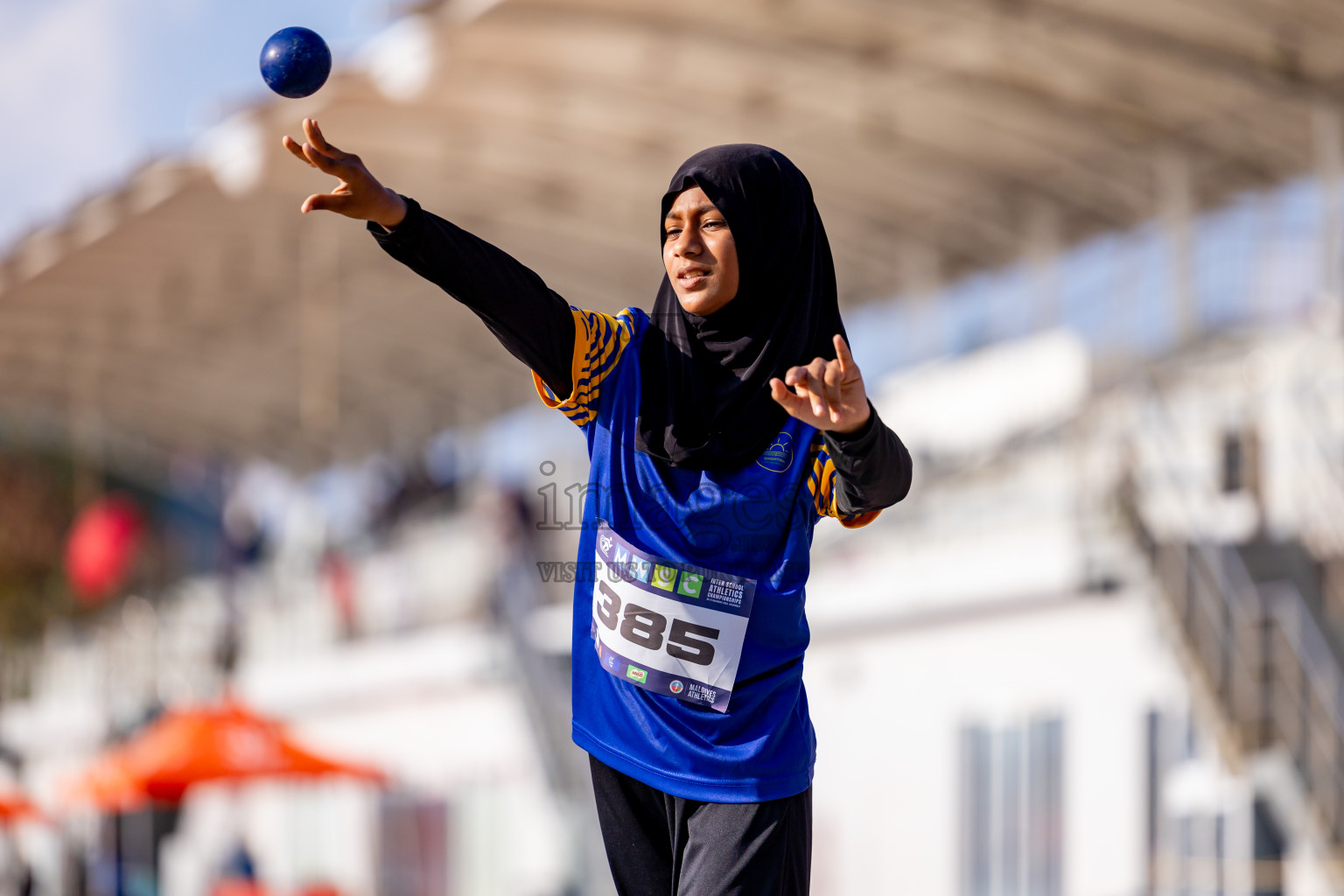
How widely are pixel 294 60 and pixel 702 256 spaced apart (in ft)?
2.74

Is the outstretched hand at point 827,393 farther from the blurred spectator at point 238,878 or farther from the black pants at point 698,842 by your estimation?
the blurred spectator at point 238,878

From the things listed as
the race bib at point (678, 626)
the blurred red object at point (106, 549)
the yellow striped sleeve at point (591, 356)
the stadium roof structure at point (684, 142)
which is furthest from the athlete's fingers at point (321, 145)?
the blurred red object at point (106, 549)

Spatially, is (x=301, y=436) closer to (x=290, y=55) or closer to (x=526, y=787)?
(x=526, y=787)

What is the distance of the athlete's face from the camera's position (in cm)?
293

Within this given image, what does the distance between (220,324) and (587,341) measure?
2241 centimetres

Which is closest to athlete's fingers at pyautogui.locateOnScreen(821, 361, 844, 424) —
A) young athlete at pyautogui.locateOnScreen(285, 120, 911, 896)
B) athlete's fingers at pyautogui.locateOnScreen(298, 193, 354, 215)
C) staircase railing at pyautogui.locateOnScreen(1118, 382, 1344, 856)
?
young athlete at pyautogui.locateOnScreen(285, 120, 911, 896)

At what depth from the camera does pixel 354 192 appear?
9.38ft

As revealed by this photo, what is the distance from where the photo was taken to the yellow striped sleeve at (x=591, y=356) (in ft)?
10.1

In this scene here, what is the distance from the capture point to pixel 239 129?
16.3 m

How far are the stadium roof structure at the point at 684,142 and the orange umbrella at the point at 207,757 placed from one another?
537 centimetres

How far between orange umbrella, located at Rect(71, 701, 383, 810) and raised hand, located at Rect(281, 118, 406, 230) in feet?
39.9

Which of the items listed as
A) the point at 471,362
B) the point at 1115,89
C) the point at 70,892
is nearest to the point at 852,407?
the point at 1115,89

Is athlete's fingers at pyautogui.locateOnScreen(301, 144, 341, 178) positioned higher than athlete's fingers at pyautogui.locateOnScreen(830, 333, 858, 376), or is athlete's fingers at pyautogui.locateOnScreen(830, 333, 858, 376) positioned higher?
athlete's fingers at pyautogui.locateOnScreen(301, 144, 341, 178)

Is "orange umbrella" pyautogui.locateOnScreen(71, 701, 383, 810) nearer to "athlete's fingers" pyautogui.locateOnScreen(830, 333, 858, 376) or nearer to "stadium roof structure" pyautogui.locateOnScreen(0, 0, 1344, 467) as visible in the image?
"stadium roof structure" pyautogui.locateOnScreen(0, 0, 1344, 467)
